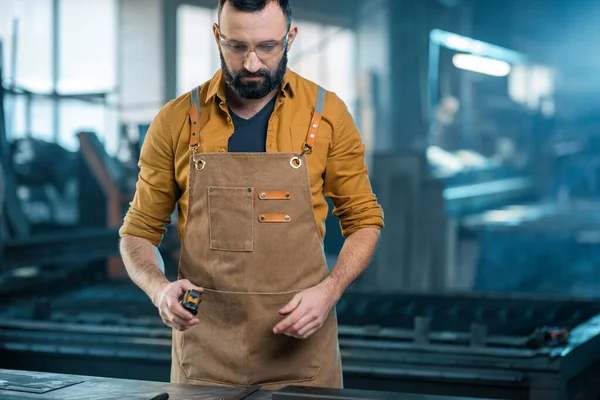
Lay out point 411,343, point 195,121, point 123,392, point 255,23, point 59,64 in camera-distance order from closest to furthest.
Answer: point 123,392, point 255,23, point 195,121, point 411,343, point 59,64

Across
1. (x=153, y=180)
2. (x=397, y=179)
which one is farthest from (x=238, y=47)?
(x=397, y=179)

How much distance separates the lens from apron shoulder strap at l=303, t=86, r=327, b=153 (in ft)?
5.59

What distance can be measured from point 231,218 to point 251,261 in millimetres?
100

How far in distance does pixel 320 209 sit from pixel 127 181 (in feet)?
13.6

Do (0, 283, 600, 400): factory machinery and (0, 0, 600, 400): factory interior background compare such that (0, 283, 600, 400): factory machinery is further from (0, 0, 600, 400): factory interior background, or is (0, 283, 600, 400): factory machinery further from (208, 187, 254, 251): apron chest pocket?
(208, 187, 254, 251): apron chest pocket

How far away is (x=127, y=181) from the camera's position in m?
5.71

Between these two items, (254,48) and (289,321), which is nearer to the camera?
(289,321)

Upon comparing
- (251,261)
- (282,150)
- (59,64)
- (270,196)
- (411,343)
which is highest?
(59,64)

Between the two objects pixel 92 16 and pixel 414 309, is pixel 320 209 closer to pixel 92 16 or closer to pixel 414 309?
pixel 414 309

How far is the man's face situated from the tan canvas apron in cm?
13

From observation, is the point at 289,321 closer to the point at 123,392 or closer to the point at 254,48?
the point at 123,392

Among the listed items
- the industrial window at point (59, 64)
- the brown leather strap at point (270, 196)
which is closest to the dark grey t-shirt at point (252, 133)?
the brown leather strap at point (270, 196)


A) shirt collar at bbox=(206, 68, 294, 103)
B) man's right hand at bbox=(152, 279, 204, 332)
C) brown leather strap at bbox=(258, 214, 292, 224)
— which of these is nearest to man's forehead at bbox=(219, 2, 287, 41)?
shirt collar at bbox=(206, 68, 294, 103)

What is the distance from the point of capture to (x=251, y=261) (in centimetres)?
166
